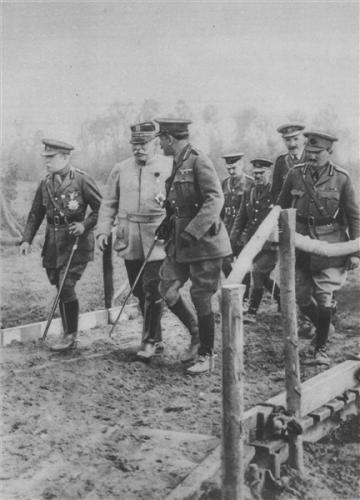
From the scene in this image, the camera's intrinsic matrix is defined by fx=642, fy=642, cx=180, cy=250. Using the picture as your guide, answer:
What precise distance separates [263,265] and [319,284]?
5.53 ft

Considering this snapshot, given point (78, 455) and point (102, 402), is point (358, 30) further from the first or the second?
point (78, 455)

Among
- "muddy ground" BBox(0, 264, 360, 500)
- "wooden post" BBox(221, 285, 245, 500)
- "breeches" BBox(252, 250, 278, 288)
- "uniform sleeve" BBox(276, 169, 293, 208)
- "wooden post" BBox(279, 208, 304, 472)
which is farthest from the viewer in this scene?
"breeches" BBox(252, 250, 278, 288)

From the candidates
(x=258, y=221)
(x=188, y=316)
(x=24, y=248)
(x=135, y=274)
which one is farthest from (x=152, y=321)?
(x=258, y=221)

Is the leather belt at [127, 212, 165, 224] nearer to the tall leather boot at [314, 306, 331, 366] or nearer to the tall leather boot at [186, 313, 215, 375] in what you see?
the tall leather boot at [186, 313, 215, 375]

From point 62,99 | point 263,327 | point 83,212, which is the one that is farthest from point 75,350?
point 62,99

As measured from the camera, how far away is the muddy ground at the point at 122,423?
323 centimetres

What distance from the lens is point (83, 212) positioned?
19.3 ft

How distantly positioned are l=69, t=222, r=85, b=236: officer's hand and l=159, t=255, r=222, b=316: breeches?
929mm

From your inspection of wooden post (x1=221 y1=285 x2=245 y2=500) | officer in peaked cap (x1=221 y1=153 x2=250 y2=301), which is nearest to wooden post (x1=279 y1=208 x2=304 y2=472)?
wooden post (x1=221 y1=285 x2=245 y2=500)

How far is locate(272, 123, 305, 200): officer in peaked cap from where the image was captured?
23.7 ft

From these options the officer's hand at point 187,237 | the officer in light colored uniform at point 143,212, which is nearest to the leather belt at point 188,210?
the officer's hand at point 187,237

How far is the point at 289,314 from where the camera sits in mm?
3635

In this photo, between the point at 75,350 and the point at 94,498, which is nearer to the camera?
the point at 94,498

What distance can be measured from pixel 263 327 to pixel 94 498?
391 cm
